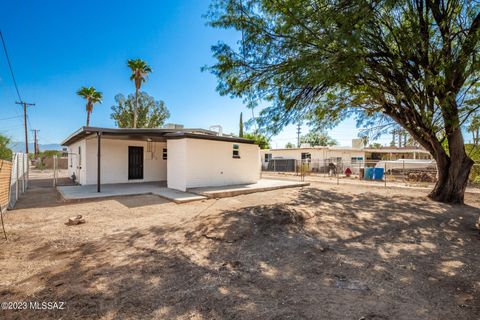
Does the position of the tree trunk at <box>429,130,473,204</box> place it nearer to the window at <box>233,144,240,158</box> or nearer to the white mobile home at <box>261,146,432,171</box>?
the window at <box>233,144,240,158</box>

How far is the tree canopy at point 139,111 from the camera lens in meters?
28.9

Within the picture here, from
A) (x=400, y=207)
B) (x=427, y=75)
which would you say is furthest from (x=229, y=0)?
(x=400, y=207)

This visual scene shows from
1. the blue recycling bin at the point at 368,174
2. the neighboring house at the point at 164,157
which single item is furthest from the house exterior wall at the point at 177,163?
the blue recycling bin at the point at 368,174

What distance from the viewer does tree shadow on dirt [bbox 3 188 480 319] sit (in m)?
2.49

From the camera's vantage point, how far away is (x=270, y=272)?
340cm

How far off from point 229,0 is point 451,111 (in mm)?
6836

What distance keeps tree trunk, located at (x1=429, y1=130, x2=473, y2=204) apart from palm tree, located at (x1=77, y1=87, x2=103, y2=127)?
102 ft

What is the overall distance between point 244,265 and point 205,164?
795 centimetres

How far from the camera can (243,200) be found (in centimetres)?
906

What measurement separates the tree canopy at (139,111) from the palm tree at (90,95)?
2.15 meters

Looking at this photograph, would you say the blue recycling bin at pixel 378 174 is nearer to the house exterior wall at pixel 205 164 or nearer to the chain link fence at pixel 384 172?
the chain link fence at pixel 384 172

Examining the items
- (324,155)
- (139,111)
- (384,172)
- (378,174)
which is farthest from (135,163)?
(324,155)

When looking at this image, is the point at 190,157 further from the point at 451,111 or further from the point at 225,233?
the point at 451,111

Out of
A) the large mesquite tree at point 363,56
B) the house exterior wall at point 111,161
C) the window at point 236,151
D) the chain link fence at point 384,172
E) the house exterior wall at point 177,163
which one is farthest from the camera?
the chain link fence at point 384,172
